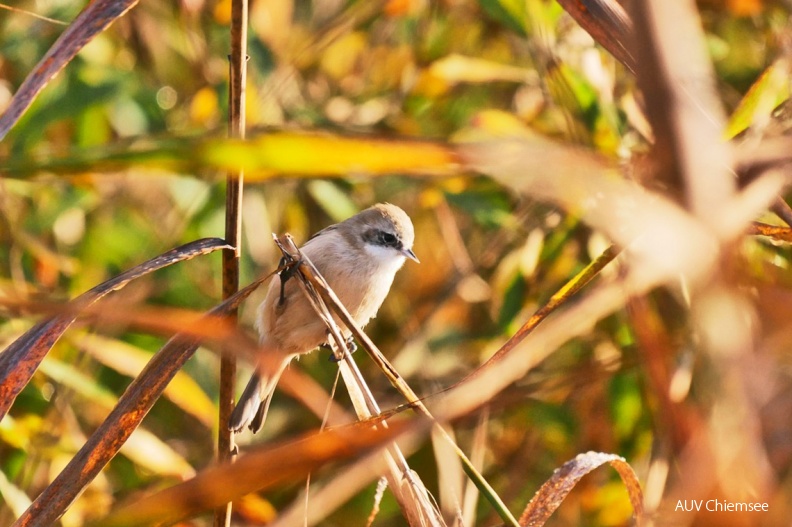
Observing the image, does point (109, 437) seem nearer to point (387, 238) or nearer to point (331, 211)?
point (387, 238)

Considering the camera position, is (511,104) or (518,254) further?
(511,104)

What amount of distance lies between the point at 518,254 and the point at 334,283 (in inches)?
37.5

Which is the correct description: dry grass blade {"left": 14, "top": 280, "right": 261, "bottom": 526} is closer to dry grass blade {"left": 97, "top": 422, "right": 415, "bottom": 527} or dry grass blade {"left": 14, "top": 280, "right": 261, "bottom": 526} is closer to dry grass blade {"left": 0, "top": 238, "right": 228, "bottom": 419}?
dry grass blade {"left": 0, "top": 238, "right": 228, "bottom": 419}

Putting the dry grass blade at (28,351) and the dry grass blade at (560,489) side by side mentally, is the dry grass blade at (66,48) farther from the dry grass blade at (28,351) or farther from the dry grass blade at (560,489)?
the dry grass blade at (560,489)

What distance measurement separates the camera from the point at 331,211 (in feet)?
12.7

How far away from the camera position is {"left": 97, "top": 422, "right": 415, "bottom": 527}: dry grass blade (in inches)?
34.9

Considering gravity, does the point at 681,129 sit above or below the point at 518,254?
above

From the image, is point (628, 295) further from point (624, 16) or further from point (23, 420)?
point (23, 420)

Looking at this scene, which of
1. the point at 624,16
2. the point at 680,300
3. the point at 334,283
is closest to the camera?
Answer: the point at 624,16

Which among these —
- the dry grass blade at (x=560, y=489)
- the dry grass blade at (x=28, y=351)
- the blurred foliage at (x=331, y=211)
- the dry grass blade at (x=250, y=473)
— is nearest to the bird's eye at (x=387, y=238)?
the blurred foliage at (x=331, y=211)

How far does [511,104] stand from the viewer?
473cm

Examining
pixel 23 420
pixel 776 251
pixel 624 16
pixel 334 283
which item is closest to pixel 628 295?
pixel 624 16

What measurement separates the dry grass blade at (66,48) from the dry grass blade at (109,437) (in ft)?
1.60

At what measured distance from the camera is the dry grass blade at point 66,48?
1434 mm
